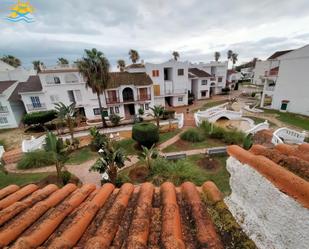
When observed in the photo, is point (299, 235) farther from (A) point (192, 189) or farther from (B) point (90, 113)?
(B) point (90, 113)

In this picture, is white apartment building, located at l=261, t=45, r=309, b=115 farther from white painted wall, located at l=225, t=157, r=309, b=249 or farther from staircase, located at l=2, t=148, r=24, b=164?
staircase, located at l=2, t=148, r=24, b=164

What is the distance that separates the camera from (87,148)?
60.4ft

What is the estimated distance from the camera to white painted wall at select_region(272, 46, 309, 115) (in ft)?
87.6

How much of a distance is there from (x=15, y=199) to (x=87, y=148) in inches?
596

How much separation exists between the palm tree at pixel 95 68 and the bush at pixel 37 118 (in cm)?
955

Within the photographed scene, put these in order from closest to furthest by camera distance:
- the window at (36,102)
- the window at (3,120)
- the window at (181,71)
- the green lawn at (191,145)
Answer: the green lawn at (191,145) < the window at (3,120) < the window at (36,102) < the window at (181,71)

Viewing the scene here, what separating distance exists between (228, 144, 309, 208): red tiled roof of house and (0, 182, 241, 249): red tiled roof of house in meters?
1.20

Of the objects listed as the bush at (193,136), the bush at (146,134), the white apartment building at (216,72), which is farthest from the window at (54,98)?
the white apartment building at (216,72)

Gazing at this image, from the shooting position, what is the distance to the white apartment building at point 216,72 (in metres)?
46.3

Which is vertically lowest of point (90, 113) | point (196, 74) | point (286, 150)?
point (90, 113)

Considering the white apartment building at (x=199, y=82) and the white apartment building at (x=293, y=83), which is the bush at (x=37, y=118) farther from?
the white apartment building at (x=293, y=83)

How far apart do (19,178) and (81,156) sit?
17.0 ft

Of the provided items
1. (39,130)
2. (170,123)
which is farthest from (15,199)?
(39,130)

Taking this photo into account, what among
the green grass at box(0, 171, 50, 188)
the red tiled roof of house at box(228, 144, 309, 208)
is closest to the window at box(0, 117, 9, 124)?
the green grass at box(0, 171, 50, 188)
